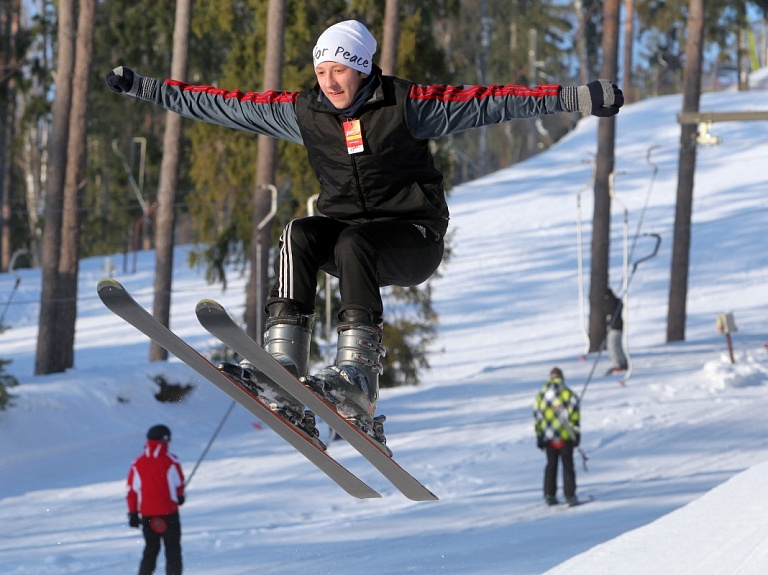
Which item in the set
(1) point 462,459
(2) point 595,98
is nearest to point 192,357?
(2) point 595,98

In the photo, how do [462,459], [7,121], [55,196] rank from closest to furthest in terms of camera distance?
[462,459], [55,196], [7,121]

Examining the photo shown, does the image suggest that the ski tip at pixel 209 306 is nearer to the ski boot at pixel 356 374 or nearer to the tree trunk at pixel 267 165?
the ski boot at pixel 356 374

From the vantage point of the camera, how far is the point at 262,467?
13.7 meters

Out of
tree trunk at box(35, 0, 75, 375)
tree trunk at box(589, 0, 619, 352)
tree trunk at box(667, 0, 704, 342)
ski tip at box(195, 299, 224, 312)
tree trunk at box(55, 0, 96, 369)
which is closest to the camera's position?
ski tip at box(195, 299, 224, 312)

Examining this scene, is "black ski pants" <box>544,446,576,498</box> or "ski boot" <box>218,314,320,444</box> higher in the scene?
"ski boot" <box>218,314,320,444</box>

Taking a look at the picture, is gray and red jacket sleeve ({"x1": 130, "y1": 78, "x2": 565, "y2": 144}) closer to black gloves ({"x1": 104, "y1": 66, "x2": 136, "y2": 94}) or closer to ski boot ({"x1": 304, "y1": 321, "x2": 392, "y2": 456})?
black gloves ({"x1": 104, "y1": 66, "x2": 136, "y2": 94})

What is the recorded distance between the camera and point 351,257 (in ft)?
14.7

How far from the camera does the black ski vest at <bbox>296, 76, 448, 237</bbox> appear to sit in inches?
178

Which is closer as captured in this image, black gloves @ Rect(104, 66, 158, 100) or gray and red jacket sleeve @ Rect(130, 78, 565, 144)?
gray and red jacket sleeve @ Rect(130, 78, 565, 144)

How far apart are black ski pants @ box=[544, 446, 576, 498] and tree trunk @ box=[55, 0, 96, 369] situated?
836 cm

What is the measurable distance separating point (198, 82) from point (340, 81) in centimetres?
2611

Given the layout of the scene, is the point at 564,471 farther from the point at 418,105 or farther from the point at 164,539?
the point at 418,105

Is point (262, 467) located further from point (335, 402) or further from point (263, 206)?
point (335, 402)

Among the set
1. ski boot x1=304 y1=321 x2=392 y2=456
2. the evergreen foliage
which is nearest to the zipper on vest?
ski boot x1=304 y1=321 x2=392 y2=456
